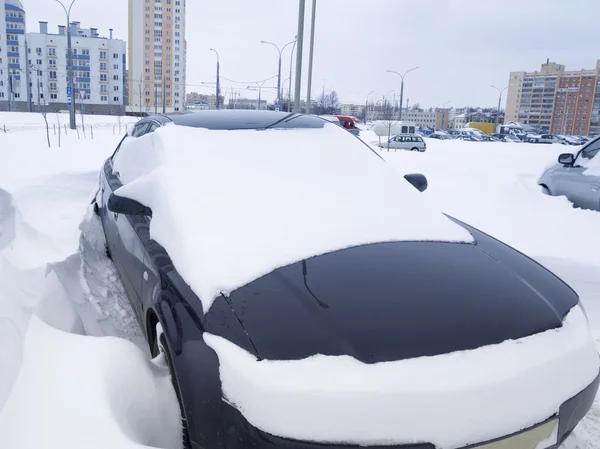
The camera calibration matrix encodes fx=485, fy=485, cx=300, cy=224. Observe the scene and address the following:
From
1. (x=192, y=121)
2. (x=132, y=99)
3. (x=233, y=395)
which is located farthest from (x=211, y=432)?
(x=132, y=99)

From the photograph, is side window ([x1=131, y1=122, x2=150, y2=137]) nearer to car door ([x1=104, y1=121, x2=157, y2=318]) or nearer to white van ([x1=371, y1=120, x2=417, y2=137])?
car door ([x1=104, y1=121, x2=157, y2=318])

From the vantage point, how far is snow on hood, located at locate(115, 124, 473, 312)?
190cm

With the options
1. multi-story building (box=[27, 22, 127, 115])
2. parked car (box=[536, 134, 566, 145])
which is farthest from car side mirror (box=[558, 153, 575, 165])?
multi-story building (box=[27, 22, 127, 115])

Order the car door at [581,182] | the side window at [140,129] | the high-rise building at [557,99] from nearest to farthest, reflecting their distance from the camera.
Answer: the side window at [140,129] → the car door at [581,182] → the high-rise building at [557,99]

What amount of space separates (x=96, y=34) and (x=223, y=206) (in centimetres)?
8772

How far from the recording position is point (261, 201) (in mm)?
2266

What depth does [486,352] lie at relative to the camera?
155 centimetres

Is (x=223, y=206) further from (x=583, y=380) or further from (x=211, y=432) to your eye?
(x=583, y=380)

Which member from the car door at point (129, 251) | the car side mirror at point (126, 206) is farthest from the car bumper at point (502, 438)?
the car side mirror at point (126, 206)

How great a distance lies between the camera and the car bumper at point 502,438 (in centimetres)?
133

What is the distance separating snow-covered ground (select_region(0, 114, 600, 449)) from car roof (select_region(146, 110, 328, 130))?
3.42 feet

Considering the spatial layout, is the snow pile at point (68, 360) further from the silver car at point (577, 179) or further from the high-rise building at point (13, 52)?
the high-rise building at point (13, 52)

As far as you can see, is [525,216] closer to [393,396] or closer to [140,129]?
[140,129]

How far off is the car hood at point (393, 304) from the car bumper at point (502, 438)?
0.71 ft
